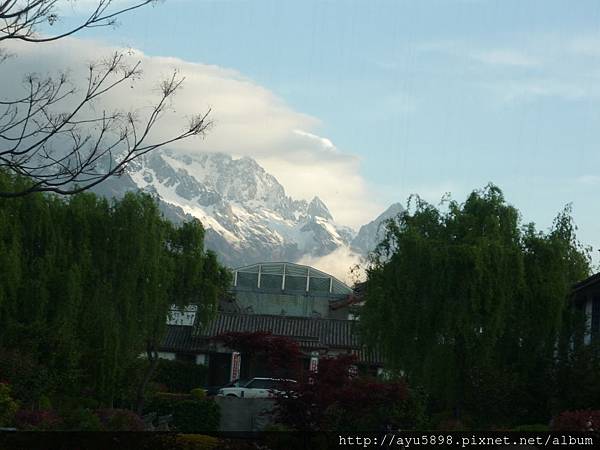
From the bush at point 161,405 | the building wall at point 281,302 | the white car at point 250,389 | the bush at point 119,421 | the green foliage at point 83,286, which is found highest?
the building wall at point 281,302

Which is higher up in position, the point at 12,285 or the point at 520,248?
the point at 520,248

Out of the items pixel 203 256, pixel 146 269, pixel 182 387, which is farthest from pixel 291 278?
pixel 146 269

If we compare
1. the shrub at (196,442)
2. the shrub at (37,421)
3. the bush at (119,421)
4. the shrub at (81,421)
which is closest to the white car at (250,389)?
Answer: the bush at (119,421)

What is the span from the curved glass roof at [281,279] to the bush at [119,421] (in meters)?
57.2

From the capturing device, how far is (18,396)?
90.2 feet

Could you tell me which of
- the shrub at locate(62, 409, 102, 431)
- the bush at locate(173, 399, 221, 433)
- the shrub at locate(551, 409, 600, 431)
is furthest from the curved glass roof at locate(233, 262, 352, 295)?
the shrub at locate(551, 409, 600, 431)

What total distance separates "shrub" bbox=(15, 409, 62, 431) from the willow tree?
1169 cm

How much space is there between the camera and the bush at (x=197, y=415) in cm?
3105

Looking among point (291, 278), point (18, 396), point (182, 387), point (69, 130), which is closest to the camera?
point (69, 130)

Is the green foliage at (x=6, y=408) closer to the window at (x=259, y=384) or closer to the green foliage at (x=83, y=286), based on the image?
the green foliage at (x=83, y=286)

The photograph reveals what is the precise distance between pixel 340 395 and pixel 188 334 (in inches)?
1395

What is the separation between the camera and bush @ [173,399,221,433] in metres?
31.0

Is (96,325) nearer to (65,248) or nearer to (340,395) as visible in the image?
(65,248)

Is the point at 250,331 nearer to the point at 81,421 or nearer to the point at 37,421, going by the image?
the point at 81,421
